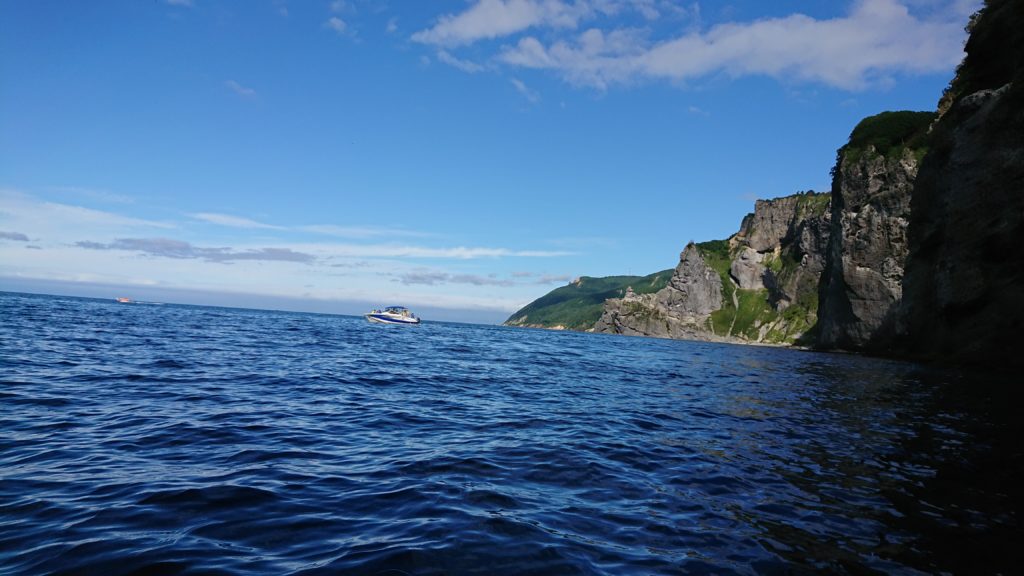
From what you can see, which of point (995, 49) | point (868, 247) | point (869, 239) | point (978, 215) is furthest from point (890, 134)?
point (978, 215)

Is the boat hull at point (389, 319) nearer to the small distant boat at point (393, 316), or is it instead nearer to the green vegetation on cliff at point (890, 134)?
the small distant boat at point (393, 316)

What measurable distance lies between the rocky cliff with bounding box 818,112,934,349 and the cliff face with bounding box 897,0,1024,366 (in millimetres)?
23430

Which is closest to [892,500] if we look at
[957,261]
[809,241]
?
[957,261]

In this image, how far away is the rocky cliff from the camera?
8356 centimetres

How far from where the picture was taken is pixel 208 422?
13.7 metres

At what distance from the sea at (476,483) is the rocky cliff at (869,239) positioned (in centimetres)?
7610

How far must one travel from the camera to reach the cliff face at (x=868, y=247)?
274 feet

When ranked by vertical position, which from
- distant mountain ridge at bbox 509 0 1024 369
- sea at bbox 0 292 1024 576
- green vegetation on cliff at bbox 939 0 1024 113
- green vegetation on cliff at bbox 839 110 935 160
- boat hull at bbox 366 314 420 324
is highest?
green vegetation on cliff at bbox 839 110 935 160

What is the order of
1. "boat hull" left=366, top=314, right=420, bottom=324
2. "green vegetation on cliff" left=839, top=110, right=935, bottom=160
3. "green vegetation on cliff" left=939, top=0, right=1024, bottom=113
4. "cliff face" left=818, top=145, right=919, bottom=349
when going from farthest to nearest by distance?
"boat hull" left=366, top=314, right=420, bottom=324, "green vegetation on cliff" left=839, top=110, right=935, bottom=160, "cliff face" left=818, top=145, right=919, bottom=349, "green vegetation on cliff" left=939, top=0, right=1024, bottom=113

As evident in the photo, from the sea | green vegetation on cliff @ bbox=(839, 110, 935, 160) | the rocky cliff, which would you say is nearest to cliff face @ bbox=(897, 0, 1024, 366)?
Answer: the rocky cliff

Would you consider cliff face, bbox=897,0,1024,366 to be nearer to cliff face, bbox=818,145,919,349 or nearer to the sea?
cliff face, bbox=818,145,919,349

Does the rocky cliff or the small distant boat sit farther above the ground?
the rocky cliff

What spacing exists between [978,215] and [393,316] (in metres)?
113

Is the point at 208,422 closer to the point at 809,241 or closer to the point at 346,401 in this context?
the point at 346,401
